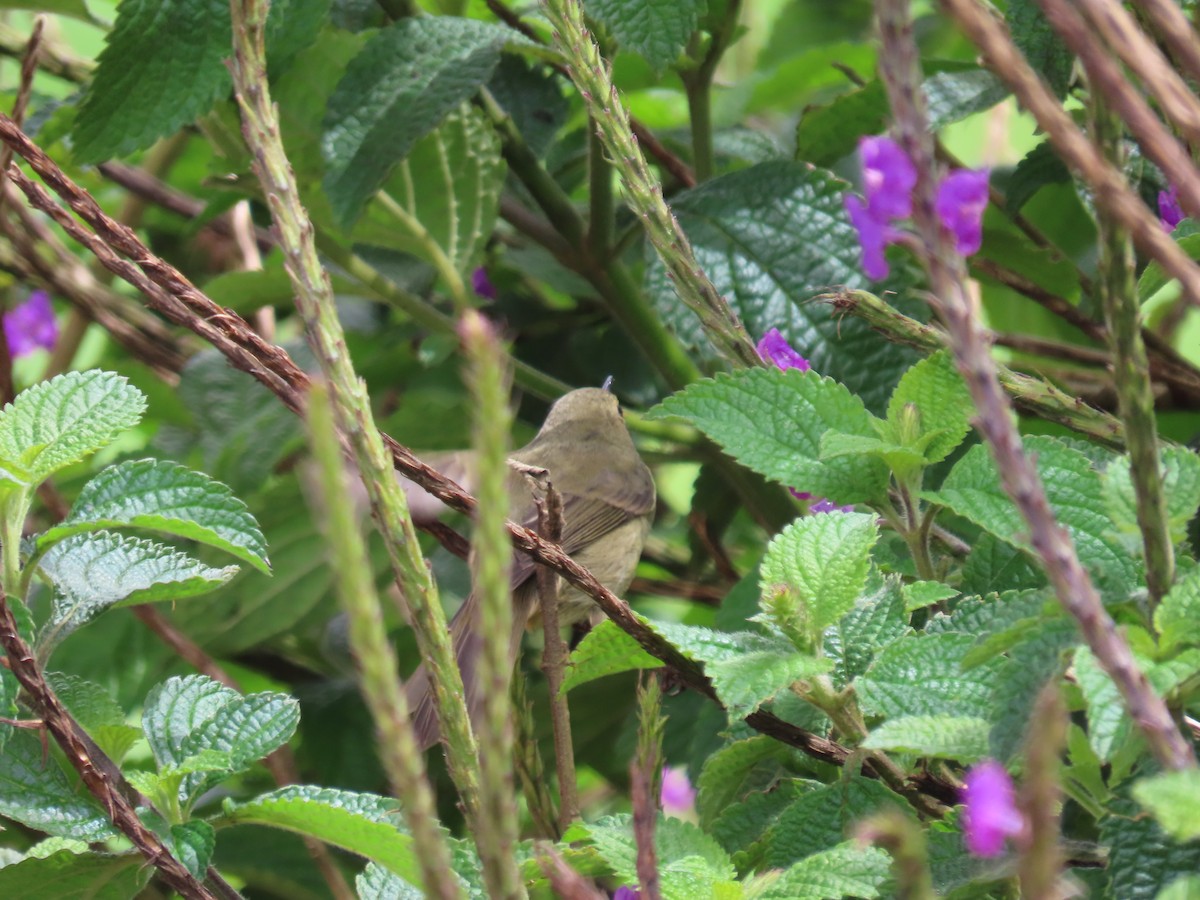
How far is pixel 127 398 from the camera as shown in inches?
45.1

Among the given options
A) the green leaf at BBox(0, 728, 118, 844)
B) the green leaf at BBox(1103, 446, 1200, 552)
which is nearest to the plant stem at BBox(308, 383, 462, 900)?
the green leaf at BBox(1103, 446, 1200, 552)

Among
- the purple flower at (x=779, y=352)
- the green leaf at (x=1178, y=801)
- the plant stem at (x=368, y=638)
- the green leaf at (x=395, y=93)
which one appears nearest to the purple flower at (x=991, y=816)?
the green leaf at (x=1178, y=801)

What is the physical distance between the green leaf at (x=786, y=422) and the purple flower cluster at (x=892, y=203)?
0.56ft

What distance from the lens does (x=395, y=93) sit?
1576 mm

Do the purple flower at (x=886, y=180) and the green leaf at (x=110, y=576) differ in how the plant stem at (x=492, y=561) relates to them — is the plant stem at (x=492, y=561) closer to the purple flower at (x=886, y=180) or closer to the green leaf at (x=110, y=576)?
the purple flower at (x=886, y=180)

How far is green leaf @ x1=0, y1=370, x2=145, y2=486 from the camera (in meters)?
1.09

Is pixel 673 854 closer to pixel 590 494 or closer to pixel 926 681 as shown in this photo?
pixel 926 681

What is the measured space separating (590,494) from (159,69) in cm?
112

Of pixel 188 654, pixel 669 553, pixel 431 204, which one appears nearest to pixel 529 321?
pixel 431 204

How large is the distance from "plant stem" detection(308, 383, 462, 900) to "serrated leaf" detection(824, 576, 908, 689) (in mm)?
553

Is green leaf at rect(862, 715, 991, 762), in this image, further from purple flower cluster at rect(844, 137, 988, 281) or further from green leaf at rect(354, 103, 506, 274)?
green leaf at rect(354, 103, 506, 274)

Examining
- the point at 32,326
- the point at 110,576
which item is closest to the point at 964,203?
the point at 110,576

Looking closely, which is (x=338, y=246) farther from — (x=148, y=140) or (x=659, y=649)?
(x=659, y=649)

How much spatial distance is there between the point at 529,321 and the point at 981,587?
126 centimetres
